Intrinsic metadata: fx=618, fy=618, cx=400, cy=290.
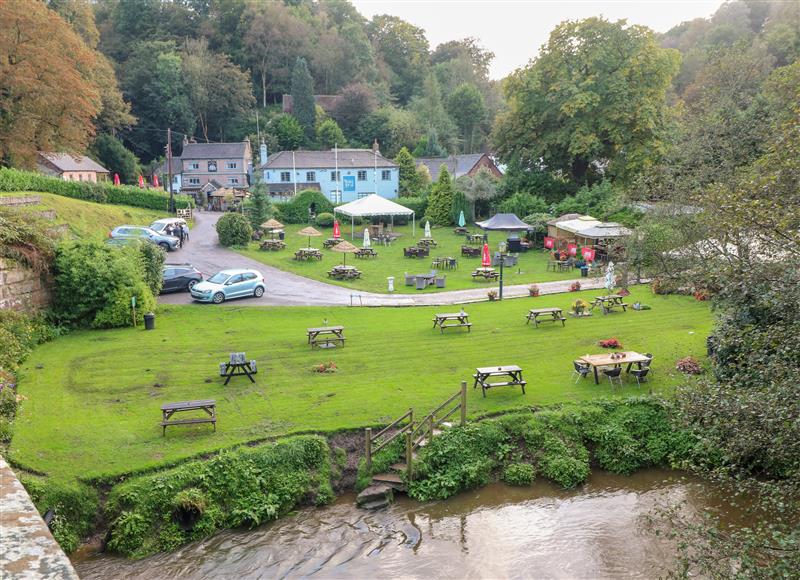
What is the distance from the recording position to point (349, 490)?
47.4ft

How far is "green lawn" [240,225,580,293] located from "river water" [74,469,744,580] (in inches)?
676

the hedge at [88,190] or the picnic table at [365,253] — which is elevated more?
the hedge at [88,190]

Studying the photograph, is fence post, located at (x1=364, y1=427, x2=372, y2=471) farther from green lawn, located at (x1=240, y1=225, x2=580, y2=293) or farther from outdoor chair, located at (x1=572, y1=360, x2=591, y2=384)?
green lawn, located at (x1=240, y1=225, x2=580, y2=293)

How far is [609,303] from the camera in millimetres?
25188

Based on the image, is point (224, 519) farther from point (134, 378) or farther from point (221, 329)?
point (221, 329)

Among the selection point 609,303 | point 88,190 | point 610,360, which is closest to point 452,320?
point 609,303

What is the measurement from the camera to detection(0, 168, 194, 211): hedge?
36019mm

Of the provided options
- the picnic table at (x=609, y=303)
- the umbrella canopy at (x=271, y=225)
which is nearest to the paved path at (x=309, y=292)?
the picnic table at (x=609, y=303)

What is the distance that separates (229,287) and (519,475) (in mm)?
16699

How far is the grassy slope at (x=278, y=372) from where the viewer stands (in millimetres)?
14672

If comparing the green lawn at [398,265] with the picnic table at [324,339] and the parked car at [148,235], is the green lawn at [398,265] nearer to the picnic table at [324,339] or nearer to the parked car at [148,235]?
the parked car at [148,235]

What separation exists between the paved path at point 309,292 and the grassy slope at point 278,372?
166 cm

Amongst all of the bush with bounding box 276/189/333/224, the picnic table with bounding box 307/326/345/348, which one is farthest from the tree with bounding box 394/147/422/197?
the picnic table with bounding box 307/326/345/348

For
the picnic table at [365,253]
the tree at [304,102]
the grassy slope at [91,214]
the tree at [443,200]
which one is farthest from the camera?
the tree at [304,102]
